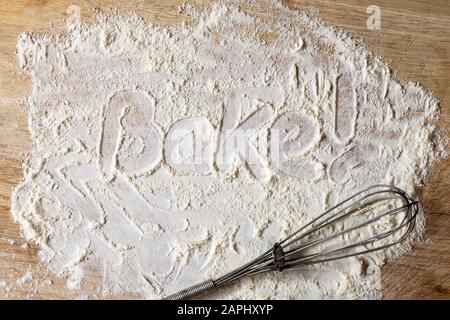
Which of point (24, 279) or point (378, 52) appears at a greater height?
point (378, 52)

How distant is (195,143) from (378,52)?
1.35 feet

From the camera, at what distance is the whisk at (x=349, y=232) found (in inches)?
38.2

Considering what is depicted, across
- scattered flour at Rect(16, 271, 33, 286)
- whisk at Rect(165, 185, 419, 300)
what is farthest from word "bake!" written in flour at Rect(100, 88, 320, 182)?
scattered flour at Rect(16, 271, 33, 286)

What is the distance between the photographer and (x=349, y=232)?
3.28ft

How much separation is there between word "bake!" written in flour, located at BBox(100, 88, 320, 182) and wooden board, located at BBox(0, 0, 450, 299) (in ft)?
0.55

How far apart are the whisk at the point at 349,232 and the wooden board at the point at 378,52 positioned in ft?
0.18

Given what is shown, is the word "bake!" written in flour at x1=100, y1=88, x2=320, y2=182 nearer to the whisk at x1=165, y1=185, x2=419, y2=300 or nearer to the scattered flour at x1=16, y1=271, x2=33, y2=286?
the whisk at x1=165, y1=185, x2=419, y2=300

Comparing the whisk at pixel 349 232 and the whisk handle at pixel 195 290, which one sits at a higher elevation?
the whisk at pixel 349 232

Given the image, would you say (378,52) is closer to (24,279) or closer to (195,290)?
(195,290)

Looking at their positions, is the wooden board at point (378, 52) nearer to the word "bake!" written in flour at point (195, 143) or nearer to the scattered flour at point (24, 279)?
the scattered flour at point (24, 279)

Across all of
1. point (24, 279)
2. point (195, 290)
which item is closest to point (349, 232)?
point (195, 290)

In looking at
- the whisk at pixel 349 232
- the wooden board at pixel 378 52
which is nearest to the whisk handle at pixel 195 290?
the whisk at pixel 349 232

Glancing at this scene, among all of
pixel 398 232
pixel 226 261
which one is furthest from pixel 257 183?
pixel 398 232

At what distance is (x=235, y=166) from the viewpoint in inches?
39.4
